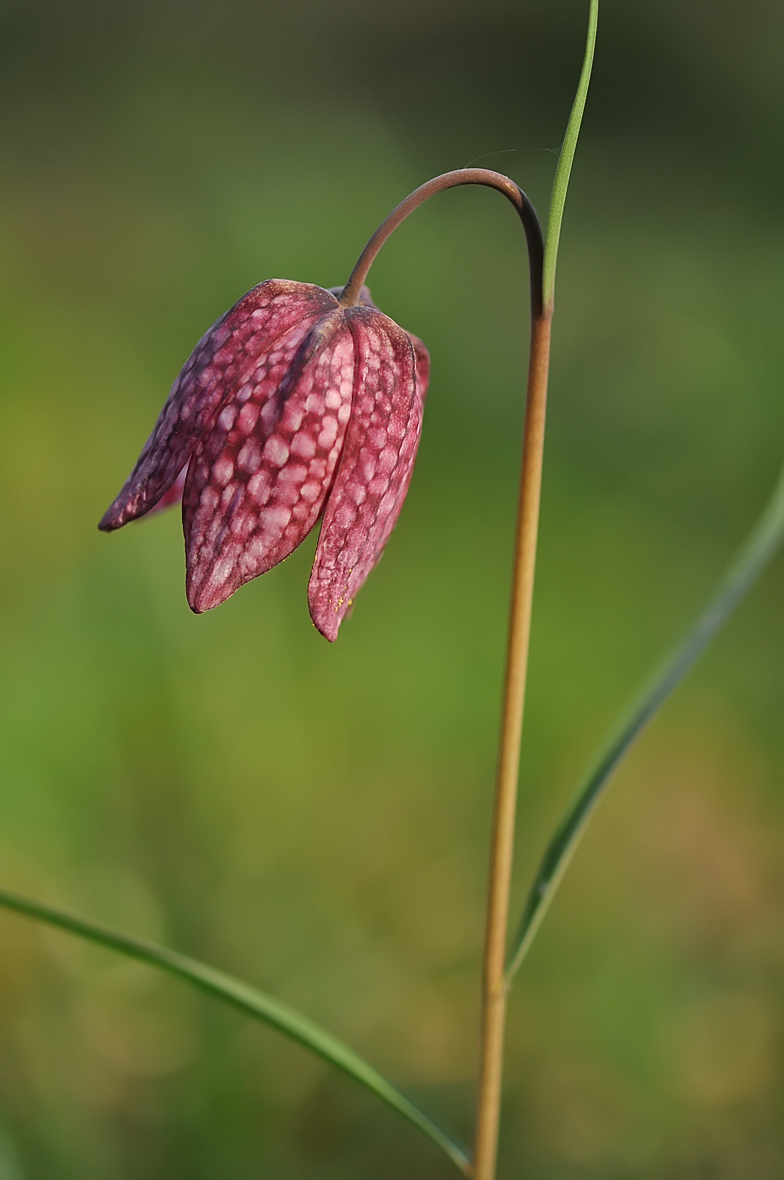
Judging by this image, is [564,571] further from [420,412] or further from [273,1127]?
[420,412]

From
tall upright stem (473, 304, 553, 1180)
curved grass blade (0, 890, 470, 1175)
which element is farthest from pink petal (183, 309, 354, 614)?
curved grass blade (0, 890, 470, 1175)

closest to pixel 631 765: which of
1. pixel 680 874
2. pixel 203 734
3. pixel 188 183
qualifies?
pixel 680 874

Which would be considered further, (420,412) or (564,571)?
(564,571)

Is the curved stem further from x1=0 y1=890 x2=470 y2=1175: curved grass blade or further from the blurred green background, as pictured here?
x1=0 y1=890 x2=470 y2=1175: curved grass blade

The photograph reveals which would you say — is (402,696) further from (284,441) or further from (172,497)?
(284,441)

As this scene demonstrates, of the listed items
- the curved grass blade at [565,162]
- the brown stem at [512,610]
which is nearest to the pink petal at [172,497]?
the brown stem at [512,610]

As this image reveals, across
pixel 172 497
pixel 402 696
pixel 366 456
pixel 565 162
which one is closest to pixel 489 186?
pixel 565 162
